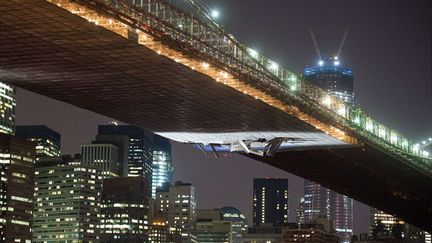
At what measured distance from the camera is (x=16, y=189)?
500ft

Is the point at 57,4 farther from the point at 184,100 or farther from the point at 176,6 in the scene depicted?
the point at 184,100

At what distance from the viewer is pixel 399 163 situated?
86.9m

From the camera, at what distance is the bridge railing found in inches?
1683

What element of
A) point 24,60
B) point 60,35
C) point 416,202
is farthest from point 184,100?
point 416,202

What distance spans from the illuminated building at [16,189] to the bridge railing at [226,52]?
85.1 metres

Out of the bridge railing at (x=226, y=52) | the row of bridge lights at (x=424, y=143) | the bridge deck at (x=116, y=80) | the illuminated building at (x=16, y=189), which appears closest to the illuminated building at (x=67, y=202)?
the illuminated building at (x=16, y=189)

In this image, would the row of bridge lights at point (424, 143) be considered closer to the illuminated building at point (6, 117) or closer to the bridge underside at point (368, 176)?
the bridge underside at point (368, 176)

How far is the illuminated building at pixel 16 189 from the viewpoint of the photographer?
15038cm

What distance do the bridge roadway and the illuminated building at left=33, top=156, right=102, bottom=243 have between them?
95680mm

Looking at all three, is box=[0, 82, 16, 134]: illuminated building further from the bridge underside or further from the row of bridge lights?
the row of bridge lights

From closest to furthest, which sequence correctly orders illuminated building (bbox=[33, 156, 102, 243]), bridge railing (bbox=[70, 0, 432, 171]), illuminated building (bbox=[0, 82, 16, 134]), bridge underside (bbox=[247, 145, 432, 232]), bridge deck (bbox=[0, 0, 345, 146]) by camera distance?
bridge deck (bbox=[0, 0, 345, 146]) → bridge railing (bbox=[70, 0, 432, 171]) → bridge underside (bbox=[247, 145, 432, 232]) → illuminated building (bbox=[33, 156, 102, 243]) → illuminated building (bbox=[0, 82, 16, 134])

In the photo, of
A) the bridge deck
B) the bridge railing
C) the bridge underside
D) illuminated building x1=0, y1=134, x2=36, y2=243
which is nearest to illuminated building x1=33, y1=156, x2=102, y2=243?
illuminated building x1=0, y1=134, x2=36, y2=243

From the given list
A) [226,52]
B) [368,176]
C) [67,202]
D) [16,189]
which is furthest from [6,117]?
[226,52]

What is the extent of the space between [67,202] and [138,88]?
132824 mm
